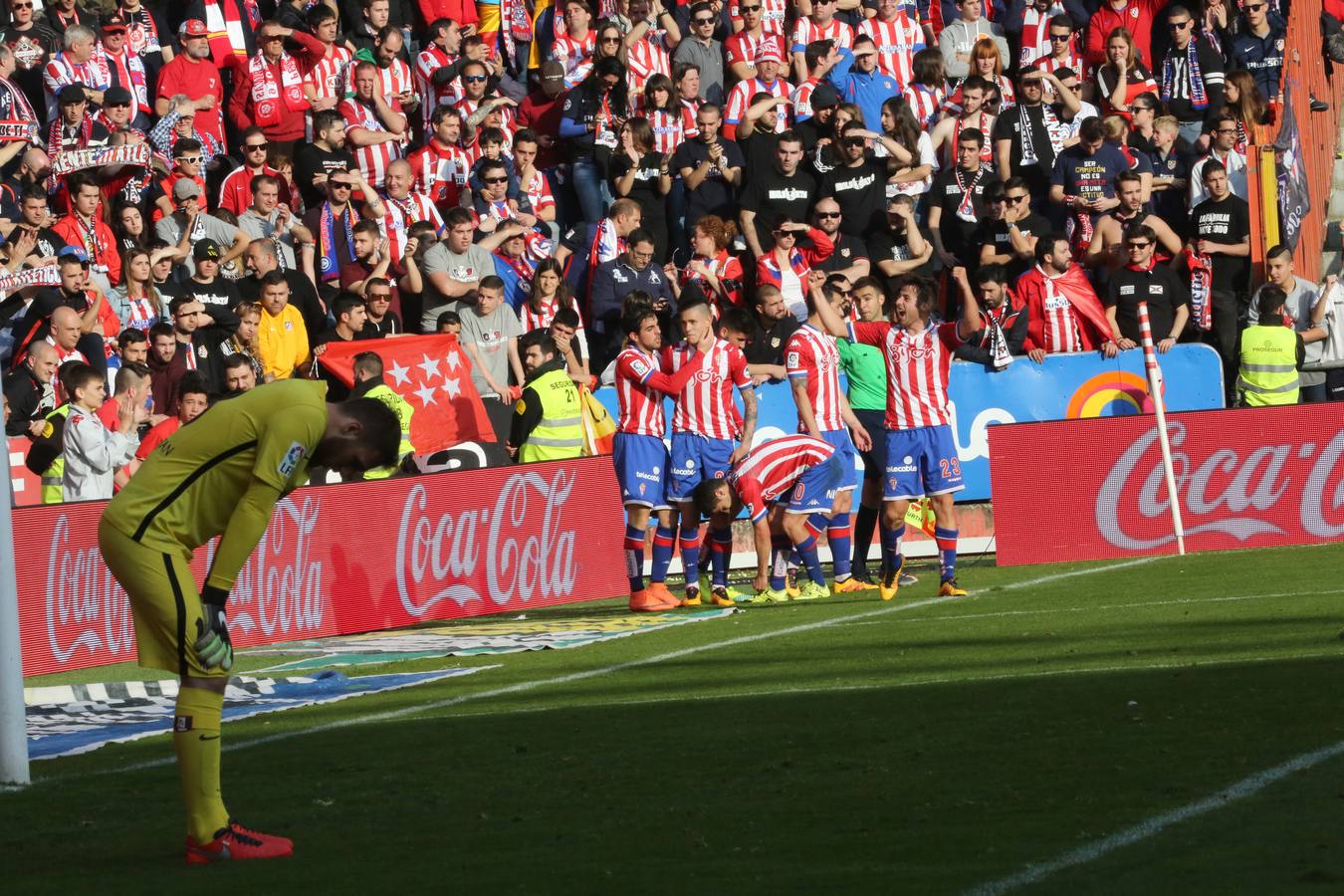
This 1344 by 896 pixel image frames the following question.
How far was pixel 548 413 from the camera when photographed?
1841 centimetres

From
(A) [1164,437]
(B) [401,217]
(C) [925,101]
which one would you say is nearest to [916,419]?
(A) [1164,437]

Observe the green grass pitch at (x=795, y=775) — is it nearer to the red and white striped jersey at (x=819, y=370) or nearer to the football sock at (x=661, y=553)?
the football sock at (x=661, y=553)

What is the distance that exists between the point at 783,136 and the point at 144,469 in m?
14.6

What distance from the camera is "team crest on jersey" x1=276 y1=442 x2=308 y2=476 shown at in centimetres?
701

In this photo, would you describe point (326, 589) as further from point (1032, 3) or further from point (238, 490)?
point (1032, 3)

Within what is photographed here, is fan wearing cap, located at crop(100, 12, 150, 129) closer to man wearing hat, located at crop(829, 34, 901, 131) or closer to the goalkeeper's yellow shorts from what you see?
man wearing hat, located at crop(829, 34, 901, 131)

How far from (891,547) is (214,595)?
9295 millimetres

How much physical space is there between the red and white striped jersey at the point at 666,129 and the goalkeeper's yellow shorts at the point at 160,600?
1559cm

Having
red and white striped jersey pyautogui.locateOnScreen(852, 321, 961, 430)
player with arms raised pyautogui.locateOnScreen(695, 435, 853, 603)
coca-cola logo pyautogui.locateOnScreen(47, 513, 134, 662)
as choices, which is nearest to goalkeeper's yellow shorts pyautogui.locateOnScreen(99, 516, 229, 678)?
coca-cola logo pyautogui.locateOnScreen(47, 513, 134, 662)

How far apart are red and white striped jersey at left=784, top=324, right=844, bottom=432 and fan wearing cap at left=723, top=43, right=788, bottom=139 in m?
6.51

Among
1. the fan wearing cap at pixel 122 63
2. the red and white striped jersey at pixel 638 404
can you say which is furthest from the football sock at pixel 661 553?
the fan wearing cap at pixel 122 63

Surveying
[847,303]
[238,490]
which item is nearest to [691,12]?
[847,303]

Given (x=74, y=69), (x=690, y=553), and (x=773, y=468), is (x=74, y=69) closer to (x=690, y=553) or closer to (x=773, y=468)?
(x=690, y=553)

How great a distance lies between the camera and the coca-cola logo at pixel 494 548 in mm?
16344
